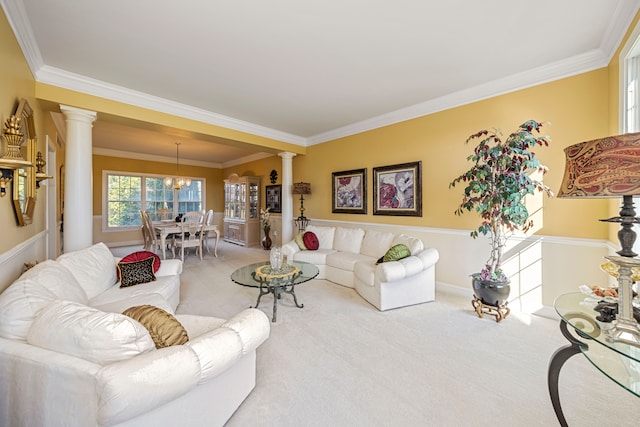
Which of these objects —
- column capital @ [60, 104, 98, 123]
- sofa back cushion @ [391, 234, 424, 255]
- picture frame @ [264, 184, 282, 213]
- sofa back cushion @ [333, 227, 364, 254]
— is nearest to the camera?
column capital @ [60, 104, 98, 123]

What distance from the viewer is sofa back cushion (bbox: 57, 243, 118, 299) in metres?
2.24

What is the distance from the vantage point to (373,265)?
3.41 metres

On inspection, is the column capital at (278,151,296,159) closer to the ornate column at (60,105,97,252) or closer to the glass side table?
the ornate column at (60,105,97,252)

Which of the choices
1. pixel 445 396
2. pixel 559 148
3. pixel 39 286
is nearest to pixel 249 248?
pixel 39 286

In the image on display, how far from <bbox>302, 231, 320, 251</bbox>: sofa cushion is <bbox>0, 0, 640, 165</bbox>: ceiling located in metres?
2.15

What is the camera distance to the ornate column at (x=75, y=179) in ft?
10.1

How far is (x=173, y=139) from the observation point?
227 inches

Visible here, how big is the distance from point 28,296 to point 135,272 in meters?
1.34

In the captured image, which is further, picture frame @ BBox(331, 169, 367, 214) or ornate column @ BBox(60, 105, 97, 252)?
picture frame @ BBox(331, 169, 367, 214)

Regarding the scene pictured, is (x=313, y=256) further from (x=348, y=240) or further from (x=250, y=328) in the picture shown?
(x=250, y=328)

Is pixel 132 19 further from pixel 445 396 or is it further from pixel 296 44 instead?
pixel 445 396

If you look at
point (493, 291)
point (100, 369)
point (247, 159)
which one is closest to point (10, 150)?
point (100, 369)

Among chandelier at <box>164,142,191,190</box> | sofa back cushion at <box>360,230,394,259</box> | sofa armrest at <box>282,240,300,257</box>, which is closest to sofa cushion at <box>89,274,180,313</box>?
sofa armrest at <box>282,240,300,257</box>

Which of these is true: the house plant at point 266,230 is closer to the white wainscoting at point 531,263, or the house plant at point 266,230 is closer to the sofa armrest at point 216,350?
the white wainscoting at point 531,263
